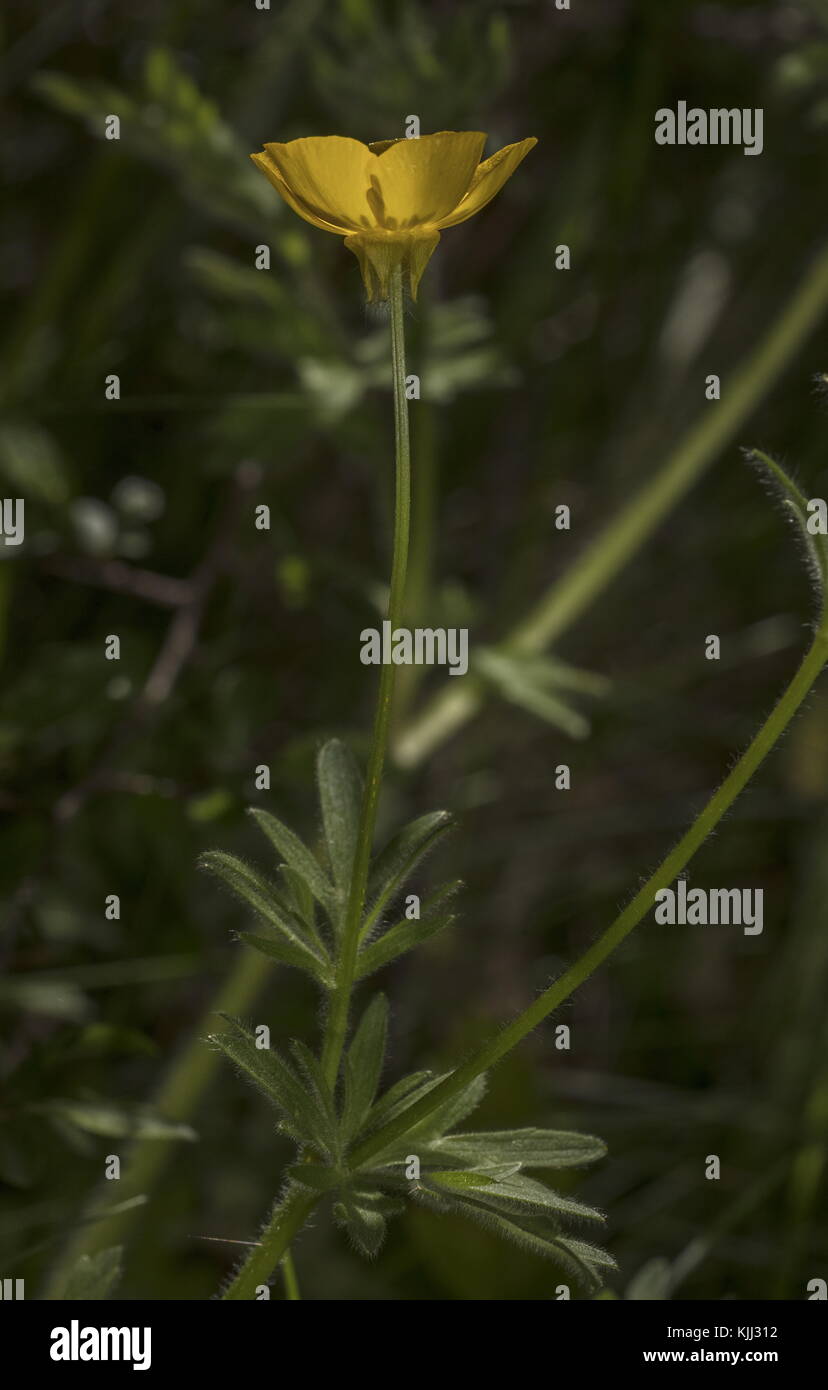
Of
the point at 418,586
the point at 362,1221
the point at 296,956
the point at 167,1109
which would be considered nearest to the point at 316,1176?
the point at 362,1221

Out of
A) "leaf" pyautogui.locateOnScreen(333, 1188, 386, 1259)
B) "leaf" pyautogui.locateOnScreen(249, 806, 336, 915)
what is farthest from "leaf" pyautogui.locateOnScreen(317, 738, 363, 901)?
"leaf" pyautogui.locateOnScreen(333, 1188, 386, 1259)

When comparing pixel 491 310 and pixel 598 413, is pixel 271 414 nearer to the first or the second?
pixel 491 310

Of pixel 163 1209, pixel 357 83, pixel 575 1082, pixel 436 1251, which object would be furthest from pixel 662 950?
pixel 357 83

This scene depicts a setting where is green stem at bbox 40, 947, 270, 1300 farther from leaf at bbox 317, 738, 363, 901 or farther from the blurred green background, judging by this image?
leaf at bbox 317, 738, 363, 901

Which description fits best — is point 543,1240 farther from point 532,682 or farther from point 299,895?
point 532,682

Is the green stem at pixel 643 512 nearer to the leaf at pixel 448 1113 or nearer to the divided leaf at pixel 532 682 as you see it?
the divided leaf at pixel 532 682

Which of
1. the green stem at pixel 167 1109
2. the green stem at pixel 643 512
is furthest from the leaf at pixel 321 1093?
the green stem at pixel 643 512
